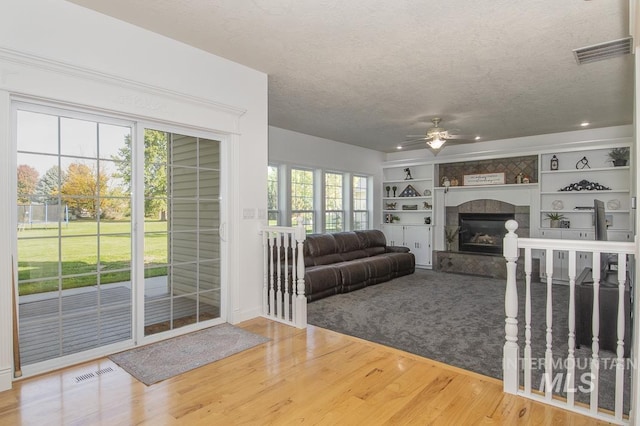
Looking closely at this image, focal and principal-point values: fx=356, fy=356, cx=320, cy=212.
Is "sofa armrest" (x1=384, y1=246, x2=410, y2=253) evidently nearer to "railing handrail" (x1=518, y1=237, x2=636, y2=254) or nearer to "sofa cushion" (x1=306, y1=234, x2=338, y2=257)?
"sofa cushion" (x1=306, y1=234, x2=338, y2=257)

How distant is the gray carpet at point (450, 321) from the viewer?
3.02m

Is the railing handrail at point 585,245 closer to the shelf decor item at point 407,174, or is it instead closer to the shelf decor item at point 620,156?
the shelf decor item at point 620,156

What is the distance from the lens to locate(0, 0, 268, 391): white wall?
2369 mm

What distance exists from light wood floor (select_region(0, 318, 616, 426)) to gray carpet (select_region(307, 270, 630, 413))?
0.49 metres

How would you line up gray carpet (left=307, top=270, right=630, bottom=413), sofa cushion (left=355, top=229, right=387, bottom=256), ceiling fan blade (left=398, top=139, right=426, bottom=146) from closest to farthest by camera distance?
gray carpet (left=307, top=270, right=630, bottom=413) → sofa cushion (left=355, top=229, right=387, bottom=256) → ceiling fan blade (left=398, top=139, right=426, bottom=146)

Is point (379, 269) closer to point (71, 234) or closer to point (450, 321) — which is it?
point (450, 321)

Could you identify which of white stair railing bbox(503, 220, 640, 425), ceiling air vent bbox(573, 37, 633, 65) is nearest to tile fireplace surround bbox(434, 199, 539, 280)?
ceiling air vent bbox(573, 37, 633, 65)

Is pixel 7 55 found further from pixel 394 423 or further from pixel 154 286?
pixel 394 423

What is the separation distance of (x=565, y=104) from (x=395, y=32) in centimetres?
324

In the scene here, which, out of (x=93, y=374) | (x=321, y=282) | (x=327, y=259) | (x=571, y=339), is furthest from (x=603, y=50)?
(x=93, y=374)

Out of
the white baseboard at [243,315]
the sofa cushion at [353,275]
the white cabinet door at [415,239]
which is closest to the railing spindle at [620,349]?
the white baseboard at [243,315]

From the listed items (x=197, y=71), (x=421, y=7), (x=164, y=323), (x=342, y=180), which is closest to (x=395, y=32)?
(x=421, y=7)

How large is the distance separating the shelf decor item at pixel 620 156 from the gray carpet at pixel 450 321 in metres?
2.19

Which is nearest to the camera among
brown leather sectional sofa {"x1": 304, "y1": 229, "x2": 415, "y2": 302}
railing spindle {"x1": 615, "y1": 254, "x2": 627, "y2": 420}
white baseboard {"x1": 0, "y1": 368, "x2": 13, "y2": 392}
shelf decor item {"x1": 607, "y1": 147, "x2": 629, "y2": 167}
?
railing spindle {"x1": 615, "y1": 254, "x2": 627, "y2": 420}
